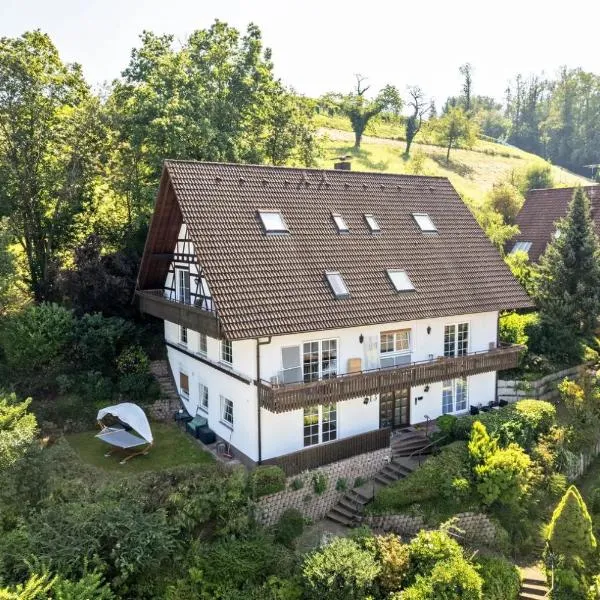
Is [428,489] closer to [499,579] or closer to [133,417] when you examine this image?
[499,579]

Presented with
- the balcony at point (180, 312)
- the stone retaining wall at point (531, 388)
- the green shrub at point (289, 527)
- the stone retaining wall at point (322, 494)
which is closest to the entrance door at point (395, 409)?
the stone retaining wall at point (322, 494)

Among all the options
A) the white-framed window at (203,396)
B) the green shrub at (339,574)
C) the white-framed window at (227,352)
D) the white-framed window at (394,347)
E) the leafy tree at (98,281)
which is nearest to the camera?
the green shrub at (339,574)

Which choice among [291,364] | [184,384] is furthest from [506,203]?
[291,364]

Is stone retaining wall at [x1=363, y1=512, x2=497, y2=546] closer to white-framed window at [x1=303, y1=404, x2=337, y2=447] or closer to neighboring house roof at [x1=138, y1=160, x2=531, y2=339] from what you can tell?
white-framed window at [x1=303, y1=404, x2=337, y2=447]

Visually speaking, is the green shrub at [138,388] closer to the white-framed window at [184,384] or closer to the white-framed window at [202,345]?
the white-framed window at [184,384]

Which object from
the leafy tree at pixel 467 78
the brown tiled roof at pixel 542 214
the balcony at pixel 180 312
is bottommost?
the balcony at pixel 180 312

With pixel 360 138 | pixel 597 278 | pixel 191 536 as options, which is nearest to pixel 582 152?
pixel 360 138
